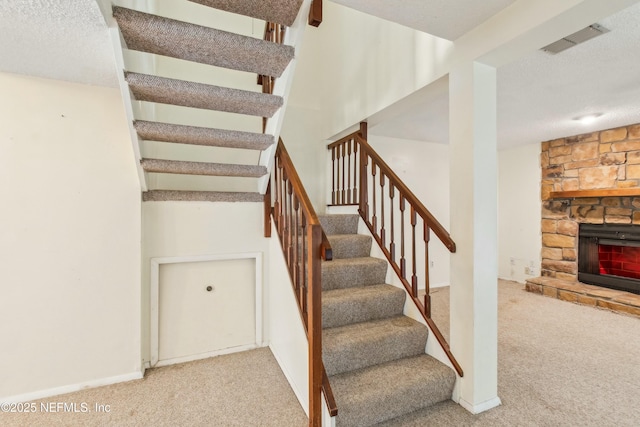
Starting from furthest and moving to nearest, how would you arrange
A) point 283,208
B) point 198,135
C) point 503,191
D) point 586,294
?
point 503,191, point 586,294, point 283,208, point 198,135

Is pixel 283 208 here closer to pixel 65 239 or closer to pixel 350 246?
pixel 350 246

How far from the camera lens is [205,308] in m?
2.52

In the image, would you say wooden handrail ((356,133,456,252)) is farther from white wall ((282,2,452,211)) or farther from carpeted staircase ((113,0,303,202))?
carpeted staircase ((113,0,303,202))

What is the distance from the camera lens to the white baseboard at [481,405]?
5.61 ft

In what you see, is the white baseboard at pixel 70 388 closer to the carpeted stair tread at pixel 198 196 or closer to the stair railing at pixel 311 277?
the carpeted stair tread at pixel 198 196

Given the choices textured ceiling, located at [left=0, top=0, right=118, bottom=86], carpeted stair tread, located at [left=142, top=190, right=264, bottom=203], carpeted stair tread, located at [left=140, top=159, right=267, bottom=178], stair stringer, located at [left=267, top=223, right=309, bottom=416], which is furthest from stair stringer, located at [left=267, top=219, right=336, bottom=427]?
textured ceiling, located at [left=0, top=0, right=118, bottom=86]

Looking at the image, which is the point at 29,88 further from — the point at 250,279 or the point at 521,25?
the point at 521,25

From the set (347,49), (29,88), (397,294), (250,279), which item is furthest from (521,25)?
(29,88)

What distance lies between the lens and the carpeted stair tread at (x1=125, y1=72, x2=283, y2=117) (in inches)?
58.9

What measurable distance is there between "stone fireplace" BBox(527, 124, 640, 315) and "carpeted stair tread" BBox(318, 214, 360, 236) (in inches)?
119

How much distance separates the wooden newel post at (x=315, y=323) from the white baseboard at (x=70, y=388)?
1.44 metres

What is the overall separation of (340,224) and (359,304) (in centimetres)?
96

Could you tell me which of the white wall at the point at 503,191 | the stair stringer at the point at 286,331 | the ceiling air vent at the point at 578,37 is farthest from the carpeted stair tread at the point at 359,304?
the white wall at the point at 503,191

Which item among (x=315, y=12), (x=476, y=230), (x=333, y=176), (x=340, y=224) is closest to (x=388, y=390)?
(x=476, y=230)
